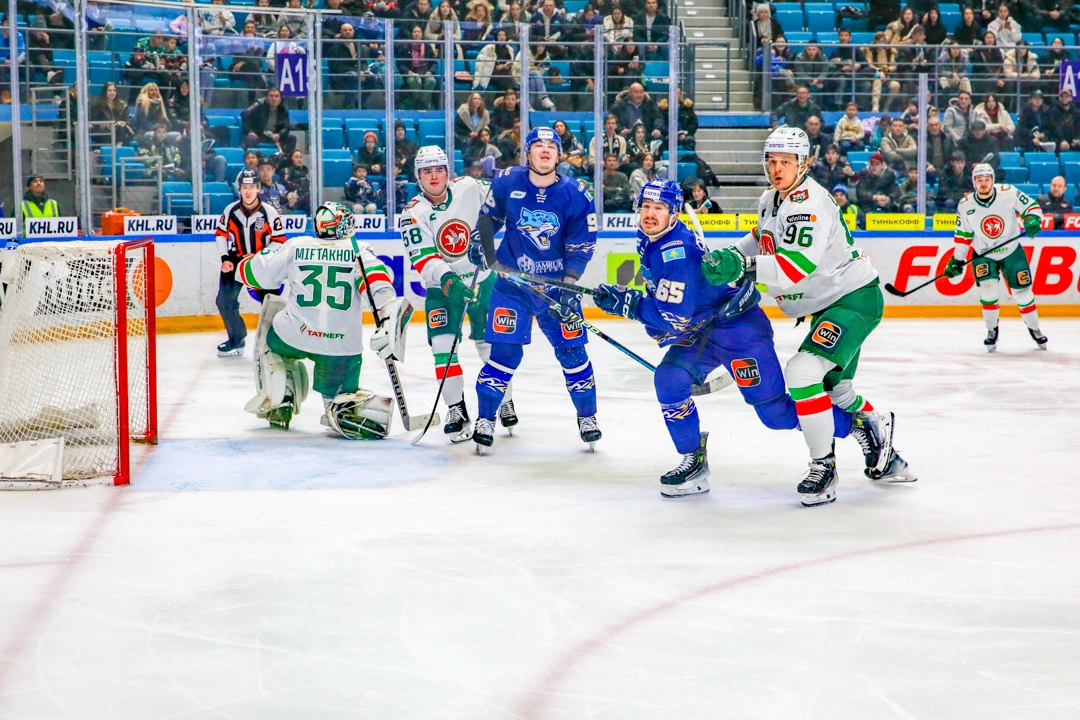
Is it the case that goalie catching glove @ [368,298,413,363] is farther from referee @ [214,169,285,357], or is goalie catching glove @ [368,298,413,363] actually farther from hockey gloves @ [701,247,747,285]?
referee @ [214,169,285,357]

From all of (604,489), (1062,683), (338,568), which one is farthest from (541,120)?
(1062,683)

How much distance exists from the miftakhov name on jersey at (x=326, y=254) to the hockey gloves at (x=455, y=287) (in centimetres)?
40

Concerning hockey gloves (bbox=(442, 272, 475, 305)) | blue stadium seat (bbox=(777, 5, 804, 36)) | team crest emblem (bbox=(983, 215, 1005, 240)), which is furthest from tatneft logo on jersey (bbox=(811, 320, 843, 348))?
blue stadium seat (bbox=(777, 5, 804, 36))

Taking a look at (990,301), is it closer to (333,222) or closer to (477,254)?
(477,254)

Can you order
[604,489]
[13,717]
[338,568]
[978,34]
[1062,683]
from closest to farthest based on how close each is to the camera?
[13,717] → [1062,683] → [338,568] → [604,489] → [978,34]

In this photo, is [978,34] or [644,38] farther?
[978,34]

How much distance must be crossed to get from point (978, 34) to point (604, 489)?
986 centimetres

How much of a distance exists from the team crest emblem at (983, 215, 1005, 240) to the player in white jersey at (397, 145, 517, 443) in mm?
4552

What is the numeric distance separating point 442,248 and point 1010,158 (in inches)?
277

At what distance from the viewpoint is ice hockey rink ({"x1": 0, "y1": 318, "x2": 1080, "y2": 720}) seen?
7.92 feet

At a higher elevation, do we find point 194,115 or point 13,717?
point 194,115

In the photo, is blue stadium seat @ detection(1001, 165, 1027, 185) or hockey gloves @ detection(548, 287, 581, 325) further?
blue stadium seat @ detection(1001, 165, 1027, 185)

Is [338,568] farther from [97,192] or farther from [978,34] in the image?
[978,34]

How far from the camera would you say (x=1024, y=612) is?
114 inches
